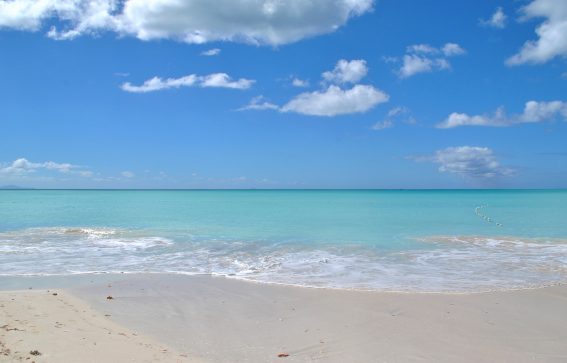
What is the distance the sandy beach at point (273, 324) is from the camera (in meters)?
6.85

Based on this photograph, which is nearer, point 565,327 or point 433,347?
point 433,347

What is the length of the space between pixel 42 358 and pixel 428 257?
14.3 meters

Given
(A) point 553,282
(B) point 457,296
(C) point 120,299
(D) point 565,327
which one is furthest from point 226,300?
(A) point 553,282

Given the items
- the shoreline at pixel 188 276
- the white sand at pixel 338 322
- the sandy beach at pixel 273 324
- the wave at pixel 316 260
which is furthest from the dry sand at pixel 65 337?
the wave at pixel 316 260

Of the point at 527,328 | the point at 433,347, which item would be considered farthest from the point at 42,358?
the point at 527,328

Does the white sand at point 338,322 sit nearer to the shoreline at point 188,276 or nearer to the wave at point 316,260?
the shoreline at point 188,276

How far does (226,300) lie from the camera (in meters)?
10.4

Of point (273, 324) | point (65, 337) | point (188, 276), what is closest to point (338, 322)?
point (273, 324)

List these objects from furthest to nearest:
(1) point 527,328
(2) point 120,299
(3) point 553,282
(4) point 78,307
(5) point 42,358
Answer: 1. (3) point 553,282
2. (2) point 120,299
3. (4) point 78,307
4. (1) point 527,328
5. (5) point 42,358

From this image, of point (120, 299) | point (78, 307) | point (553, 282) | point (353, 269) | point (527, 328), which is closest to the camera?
point (527, 328)

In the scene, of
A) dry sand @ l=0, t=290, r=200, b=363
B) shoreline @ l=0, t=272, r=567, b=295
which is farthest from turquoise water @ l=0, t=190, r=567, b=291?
dry sand @ l=0, t=290, r=200, b=363

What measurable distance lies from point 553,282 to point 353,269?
18.9 feet

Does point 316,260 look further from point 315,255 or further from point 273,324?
point 273,324

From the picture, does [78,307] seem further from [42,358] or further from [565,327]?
[565,327]
